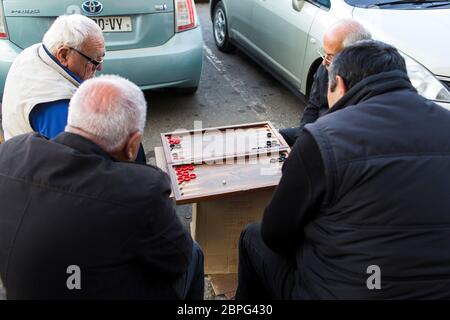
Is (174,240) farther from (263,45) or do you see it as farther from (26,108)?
(263,45)

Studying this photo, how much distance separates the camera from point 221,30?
19.6 ft

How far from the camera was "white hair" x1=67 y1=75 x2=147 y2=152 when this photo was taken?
1.49m

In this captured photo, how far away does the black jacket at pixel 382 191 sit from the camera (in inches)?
53.7

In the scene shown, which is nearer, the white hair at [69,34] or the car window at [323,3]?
the white hair at [69,34]

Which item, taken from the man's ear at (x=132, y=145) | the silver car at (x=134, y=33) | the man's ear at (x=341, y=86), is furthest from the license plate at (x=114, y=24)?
the man's ear at (x=341, y=86)

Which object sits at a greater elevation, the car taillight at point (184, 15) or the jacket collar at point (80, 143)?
the jacket collar at point (80, 143)

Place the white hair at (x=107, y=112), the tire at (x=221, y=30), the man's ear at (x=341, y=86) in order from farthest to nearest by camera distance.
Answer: the tire at (x=221, y=30), the man's ear at (x=341, y=86), the white hair at (x=107, y=112)

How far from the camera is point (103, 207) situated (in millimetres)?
1361

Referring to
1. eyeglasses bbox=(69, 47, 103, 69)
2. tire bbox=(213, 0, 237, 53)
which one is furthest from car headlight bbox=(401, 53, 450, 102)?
tire bbox=(213, 0, 237, 53)

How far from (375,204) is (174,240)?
2.31 feet

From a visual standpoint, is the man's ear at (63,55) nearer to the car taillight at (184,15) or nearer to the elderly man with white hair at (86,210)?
the elderly man with white hair at (86,210)

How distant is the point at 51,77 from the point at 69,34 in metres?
0.24

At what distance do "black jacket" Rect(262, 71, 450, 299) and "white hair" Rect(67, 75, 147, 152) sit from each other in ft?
1.90
